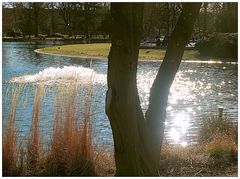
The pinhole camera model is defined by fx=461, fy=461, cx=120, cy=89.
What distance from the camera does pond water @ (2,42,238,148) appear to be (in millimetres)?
7691

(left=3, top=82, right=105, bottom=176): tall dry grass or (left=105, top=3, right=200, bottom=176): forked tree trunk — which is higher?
(left=105, top=3, right=200, bottom=176): forked tree trunk

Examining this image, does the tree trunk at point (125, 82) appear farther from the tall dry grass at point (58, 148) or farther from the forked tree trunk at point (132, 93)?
the tall dry grass at point (58, 148)

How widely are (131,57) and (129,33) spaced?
0.19 m

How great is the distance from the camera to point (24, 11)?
174 feet

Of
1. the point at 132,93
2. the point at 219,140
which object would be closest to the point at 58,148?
the point at 132,93

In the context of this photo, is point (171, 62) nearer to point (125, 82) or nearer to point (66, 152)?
point (125, 82)

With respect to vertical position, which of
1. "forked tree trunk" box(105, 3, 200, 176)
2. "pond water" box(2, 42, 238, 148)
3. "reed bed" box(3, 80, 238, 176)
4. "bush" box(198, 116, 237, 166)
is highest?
"forked tree trunk" box(105, 3, 200, 176)

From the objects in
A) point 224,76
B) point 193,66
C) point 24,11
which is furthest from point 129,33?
point 24,11

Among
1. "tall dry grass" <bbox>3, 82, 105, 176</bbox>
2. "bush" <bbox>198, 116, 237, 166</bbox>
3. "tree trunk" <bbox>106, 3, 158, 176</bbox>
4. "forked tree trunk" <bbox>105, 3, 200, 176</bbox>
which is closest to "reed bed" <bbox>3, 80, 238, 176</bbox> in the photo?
"tall dry grass" <bbox>3, 82, 105, 176</bbox>

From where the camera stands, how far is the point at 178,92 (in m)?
13.7

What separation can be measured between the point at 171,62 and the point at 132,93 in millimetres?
457

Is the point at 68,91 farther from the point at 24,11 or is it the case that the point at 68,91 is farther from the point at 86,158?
the point at 24,11

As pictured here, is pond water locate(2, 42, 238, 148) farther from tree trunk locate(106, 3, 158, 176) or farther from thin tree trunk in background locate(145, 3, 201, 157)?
tree trunk locate(106, 3, 158, 176)

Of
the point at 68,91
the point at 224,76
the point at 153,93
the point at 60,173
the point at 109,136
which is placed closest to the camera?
the point at 153,93
